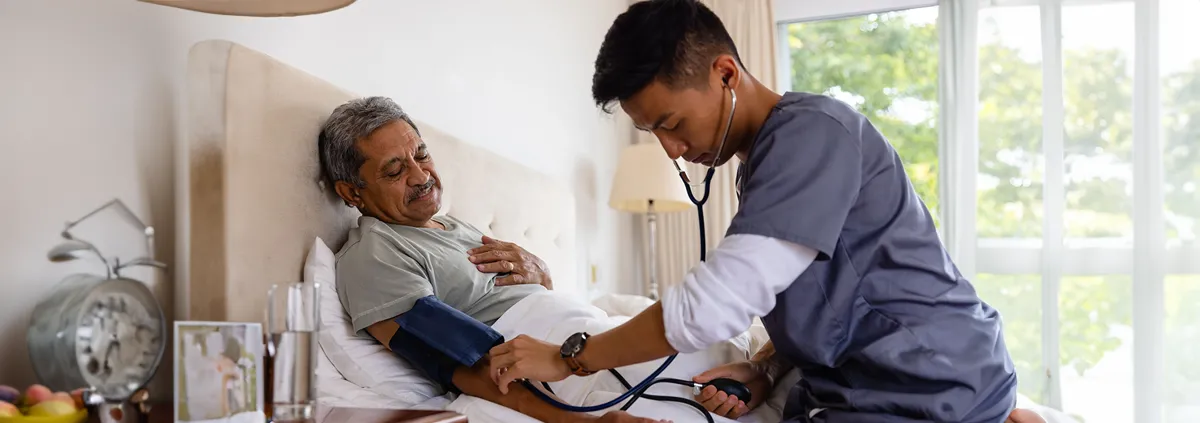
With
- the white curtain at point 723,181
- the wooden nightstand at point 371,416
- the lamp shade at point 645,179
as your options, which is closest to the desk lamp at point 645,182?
the lamp shade at point 645,179

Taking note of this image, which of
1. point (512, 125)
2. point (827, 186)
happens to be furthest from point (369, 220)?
point (512, 125)

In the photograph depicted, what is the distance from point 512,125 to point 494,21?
329 mm

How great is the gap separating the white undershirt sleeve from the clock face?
60cm

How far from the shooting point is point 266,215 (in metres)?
1.38

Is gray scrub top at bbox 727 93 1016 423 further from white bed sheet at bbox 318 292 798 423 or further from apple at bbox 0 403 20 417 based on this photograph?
apple at bbox 0 403 20 417

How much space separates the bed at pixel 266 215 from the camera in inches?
50.0

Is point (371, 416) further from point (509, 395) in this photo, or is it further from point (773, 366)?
point (773, 366)

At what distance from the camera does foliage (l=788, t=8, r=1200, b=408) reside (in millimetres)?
3398

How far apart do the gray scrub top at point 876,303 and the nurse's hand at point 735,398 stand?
136 millimetres

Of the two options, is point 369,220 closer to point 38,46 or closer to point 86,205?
point 86,205

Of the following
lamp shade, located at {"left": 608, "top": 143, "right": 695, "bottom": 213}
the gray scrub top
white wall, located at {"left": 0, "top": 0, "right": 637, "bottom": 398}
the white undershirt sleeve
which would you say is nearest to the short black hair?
the gray scrub top

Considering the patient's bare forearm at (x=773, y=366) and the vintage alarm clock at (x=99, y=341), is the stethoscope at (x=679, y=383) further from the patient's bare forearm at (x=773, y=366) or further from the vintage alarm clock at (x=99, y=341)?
the vintage alarm clock at (x=99, y=341)

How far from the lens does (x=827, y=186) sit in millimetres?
1023

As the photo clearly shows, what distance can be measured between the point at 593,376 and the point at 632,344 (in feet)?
1.03
